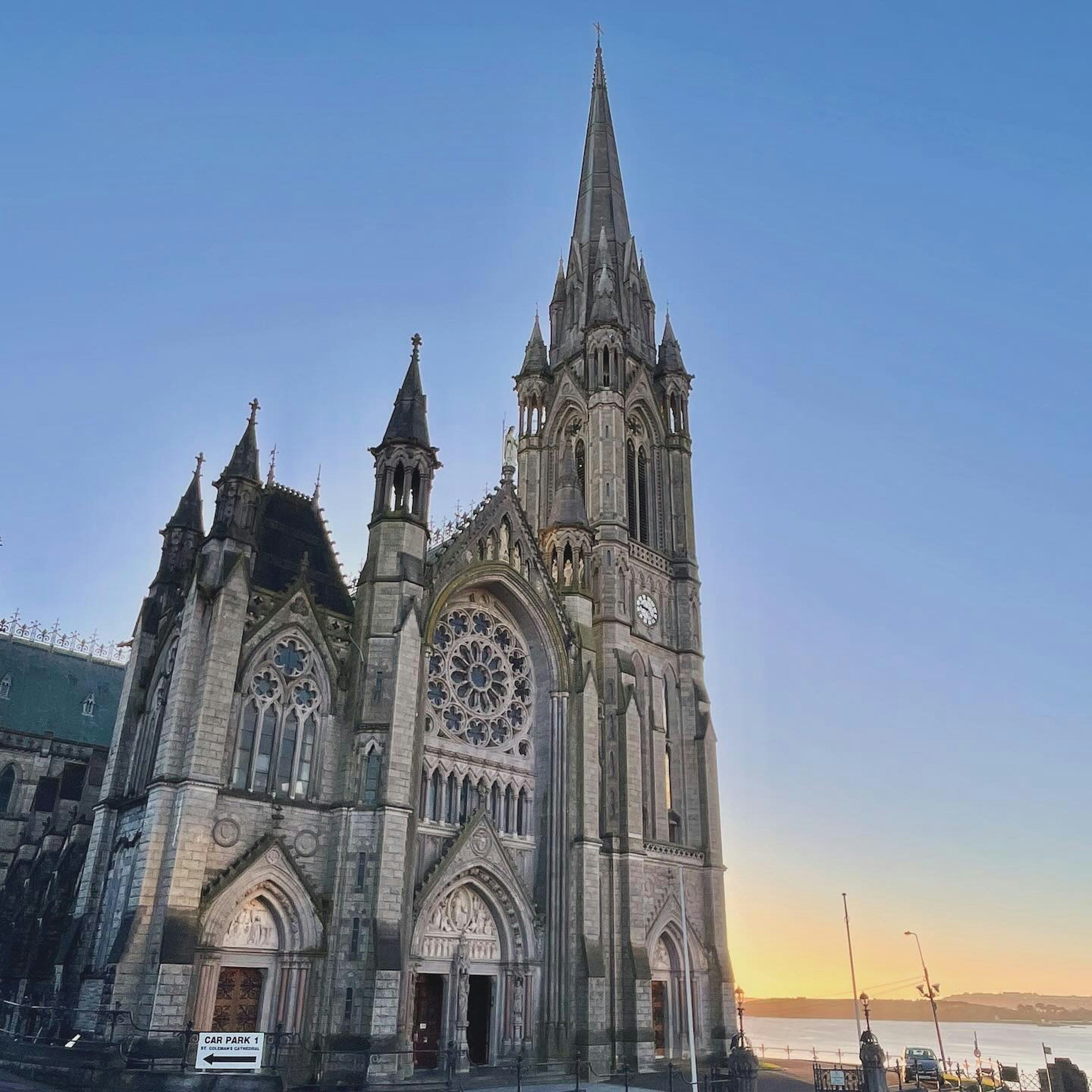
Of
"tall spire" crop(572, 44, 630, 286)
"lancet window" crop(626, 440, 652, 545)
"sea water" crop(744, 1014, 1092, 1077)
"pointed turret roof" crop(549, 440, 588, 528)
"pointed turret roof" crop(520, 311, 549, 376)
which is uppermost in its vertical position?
"tall spire" crop(572, 44, 630, 286)

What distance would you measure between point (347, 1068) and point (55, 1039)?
8.39 metres

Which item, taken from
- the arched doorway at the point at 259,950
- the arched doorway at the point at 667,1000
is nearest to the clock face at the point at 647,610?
the arched doorway at the point at 667,1000

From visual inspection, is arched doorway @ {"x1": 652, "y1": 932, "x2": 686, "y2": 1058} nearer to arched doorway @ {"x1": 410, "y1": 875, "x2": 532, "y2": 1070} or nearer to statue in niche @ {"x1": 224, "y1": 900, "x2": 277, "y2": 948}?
arched doorway @ {"x1": 410, "y1": 875, "x2": 532, "y2": 1070}

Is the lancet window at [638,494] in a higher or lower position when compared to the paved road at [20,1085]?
A: higher

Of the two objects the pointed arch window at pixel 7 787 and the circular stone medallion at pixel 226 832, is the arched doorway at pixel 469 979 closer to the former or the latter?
the circular stone medallion at pixel 226 832

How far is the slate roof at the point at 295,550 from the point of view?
32.9 metres

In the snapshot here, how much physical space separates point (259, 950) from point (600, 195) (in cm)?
4635

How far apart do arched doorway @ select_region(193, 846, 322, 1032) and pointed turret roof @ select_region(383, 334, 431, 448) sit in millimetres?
15219

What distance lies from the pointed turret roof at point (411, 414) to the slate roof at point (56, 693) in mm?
22690

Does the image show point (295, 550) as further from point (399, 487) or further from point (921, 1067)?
point (921, 1067)

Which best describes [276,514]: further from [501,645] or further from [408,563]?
[501,645]

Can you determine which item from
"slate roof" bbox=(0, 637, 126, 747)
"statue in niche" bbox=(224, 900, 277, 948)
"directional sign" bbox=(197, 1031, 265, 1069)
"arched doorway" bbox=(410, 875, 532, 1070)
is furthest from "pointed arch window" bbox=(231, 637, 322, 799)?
"slate roof" bbox=(0, 637, 126, 747)

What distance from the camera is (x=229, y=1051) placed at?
70.8 ft

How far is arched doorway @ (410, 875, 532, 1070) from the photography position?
101ft
